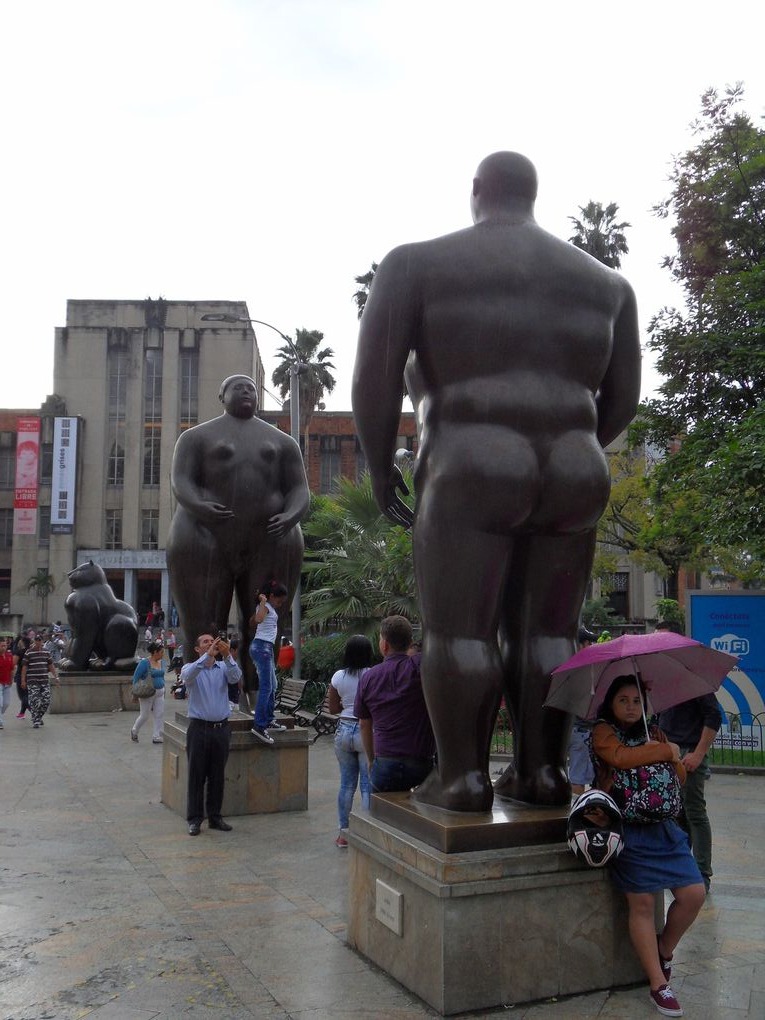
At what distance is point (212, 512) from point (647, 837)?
423 centimetres

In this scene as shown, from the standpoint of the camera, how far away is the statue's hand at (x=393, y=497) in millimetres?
3705

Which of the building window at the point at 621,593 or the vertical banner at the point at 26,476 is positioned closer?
the building window at the point at 621,593

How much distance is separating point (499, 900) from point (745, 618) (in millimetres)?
8125

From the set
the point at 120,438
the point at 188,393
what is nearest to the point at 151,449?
the point at 120,438

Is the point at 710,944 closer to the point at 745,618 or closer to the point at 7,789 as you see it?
the point at 7,789

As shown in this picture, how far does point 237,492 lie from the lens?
6766mm

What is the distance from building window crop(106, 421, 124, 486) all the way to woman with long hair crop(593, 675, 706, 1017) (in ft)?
151

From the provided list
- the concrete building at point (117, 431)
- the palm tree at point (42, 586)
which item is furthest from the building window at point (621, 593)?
the palm tree at point (42, 586)

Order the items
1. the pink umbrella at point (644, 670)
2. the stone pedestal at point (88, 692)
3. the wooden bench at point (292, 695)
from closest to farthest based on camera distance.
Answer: the pink umbrella at point (644, 670), the wooden bench at point (292, 695), the stone pedestal at point (88, 692)

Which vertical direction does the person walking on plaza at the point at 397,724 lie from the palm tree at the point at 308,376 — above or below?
below

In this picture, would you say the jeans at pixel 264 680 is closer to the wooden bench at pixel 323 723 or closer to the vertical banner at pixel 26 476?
the wooden bench at pixel 323 723

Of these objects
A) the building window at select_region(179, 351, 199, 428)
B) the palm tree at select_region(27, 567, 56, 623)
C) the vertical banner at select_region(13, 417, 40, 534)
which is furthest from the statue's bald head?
the vertical banner at select_region(13, 417, 40, 534)

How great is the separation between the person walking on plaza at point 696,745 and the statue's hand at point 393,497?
1.88 m

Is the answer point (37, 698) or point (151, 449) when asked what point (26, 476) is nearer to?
point (151, 449)
